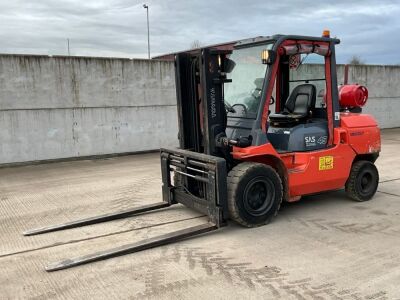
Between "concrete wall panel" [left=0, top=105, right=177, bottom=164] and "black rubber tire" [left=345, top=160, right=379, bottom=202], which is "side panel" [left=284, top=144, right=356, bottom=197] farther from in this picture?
"concrete wall panel" [left=0, top=105, right=177, bottom=164]

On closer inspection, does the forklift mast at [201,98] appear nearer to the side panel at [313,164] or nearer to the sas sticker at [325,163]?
the side panel at [313,164]

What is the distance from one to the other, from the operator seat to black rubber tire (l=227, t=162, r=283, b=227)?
0.94 meters

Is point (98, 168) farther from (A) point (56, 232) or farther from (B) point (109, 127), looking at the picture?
(A) point (56, 232)

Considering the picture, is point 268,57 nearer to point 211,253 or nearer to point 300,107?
point 300,107

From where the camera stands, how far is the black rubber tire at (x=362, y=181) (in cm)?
607

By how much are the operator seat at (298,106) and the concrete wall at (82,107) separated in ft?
22.9

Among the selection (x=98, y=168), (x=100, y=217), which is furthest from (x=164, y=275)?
(x=98, y=168)

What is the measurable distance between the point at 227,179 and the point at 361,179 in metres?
2.49

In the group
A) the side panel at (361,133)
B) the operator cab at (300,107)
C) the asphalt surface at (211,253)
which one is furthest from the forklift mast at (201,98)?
the side panel at (361,133)

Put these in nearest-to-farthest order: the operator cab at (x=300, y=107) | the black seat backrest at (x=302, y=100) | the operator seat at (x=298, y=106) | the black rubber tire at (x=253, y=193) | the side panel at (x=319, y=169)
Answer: the black rubber tire at (x=253, y=193) → the side panel at (x=319, y=169) → the operator cab at (x=300, y=107) → the operator seat at (x=298, y=106) → the black seat backrest at (x=302, y=100)

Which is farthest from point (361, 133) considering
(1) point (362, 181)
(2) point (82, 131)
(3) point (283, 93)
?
(2) point (82, 131)

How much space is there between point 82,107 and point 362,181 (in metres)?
7.93

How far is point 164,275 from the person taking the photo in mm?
3809

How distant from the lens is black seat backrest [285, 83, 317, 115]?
229 inches
